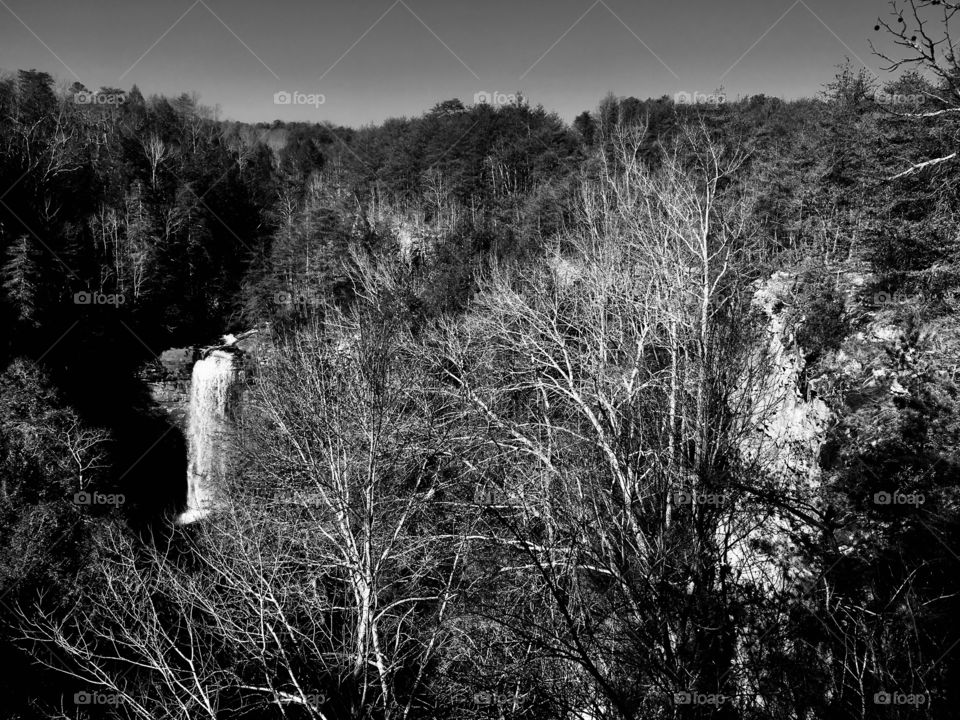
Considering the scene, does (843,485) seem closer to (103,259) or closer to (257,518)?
(257,518)

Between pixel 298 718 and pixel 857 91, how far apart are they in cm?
2499

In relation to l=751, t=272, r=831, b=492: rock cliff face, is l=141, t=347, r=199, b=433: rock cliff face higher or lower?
higher

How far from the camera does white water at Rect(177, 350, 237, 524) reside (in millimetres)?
22200

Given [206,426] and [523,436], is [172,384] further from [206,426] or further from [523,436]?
[523,436]

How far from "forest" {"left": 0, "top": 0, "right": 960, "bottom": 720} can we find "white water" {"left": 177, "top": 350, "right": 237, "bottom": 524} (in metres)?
1.33

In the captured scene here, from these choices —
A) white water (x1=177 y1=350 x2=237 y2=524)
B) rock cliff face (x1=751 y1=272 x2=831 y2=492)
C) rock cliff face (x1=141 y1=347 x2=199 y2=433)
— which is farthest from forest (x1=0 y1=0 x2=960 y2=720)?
white water (x1=177 y1=350 x2=237 y2=524)

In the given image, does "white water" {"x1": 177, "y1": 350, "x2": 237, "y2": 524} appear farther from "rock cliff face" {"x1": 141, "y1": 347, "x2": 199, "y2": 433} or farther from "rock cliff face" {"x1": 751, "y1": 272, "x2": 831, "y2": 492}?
"rock cliff face" {"x1": 751, "y1": 272, "x2": 831, "y2": 492}

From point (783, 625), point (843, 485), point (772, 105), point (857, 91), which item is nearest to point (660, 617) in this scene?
point (783, 625)

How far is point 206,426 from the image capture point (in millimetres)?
23828

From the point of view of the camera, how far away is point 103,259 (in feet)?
91.7

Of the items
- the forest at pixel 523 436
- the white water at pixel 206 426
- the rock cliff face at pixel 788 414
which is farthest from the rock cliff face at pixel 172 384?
the rock cliff face at pixel 788 414

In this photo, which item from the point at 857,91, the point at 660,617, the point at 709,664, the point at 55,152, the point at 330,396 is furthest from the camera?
the point at 55,152

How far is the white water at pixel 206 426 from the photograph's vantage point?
72.8 feet

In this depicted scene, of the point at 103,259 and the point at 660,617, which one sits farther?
the point at 103,259
